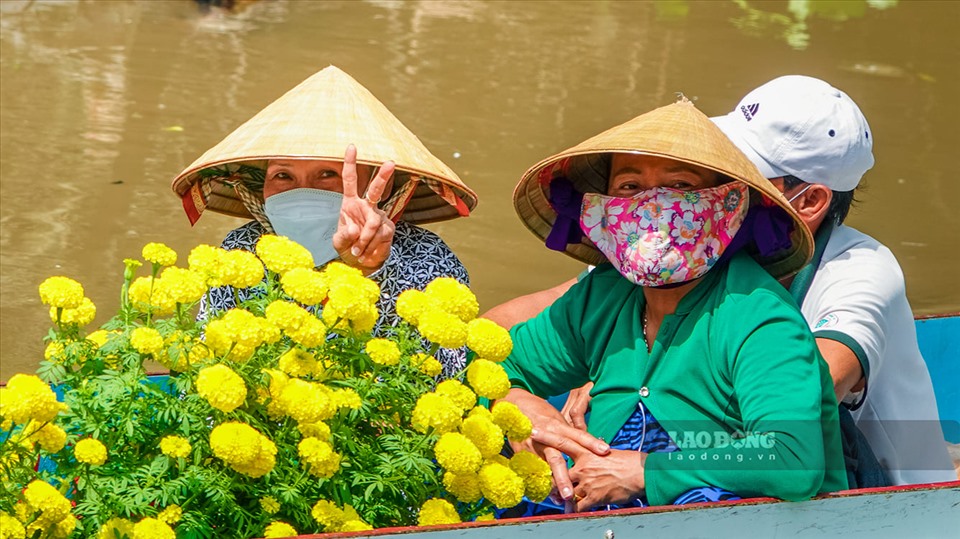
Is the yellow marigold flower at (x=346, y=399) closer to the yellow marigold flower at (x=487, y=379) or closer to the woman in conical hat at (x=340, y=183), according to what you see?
the yellow marigold flower at (x=487, y=379)

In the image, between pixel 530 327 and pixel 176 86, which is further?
pixel 176 86

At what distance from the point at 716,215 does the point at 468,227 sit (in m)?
4.33

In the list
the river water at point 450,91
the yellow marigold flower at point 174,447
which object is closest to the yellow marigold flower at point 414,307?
the yellow marigold flower at point 174,447

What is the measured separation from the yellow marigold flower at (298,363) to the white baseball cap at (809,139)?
1.47 m

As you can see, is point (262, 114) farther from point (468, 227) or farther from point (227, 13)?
point (227, 13)

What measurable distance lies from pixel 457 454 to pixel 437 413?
8 cm

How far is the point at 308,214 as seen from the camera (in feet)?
10.5

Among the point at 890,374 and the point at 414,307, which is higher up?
the point at 414,307

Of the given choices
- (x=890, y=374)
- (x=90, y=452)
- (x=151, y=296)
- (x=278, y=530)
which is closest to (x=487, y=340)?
(x=278, y=530)

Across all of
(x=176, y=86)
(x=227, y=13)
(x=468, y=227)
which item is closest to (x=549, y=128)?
(x=468, y=227)

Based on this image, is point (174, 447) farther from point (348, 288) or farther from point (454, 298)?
point (454, 298)

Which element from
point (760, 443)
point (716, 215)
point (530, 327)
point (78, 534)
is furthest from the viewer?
point (530, 327)

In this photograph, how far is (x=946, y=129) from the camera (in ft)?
29.0

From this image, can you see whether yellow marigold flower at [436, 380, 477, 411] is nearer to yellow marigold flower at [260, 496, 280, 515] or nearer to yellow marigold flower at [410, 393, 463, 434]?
yellow marigold flower at [410, 393, 463, 434]
